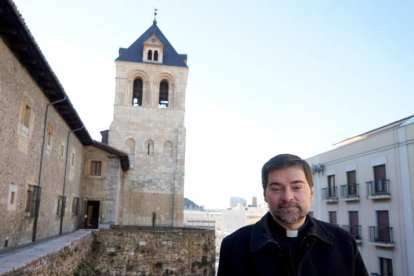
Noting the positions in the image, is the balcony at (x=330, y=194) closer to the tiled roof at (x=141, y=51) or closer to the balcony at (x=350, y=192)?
the balcony at (x=350, y=192)

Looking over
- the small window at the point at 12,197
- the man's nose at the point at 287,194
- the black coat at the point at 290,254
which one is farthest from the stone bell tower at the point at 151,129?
the man's nose at the point at 287,194

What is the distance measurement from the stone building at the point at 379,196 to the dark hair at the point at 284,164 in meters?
15.8

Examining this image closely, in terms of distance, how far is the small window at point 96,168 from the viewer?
21.2 metres

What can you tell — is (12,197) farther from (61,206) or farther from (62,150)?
(61,206)

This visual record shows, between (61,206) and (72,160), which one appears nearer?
(61,206)

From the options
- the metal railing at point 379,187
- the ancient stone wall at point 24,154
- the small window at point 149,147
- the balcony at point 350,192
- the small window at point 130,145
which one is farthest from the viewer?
the small window at point 149,147

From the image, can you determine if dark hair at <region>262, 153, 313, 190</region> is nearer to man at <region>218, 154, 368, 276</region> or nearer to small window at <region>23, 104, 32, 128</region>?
man at <region>218, 154, 368, 276</region>

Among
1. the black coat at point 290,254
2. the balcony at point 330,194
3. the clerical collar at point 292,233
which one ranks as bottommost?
the black coat at point 290,254

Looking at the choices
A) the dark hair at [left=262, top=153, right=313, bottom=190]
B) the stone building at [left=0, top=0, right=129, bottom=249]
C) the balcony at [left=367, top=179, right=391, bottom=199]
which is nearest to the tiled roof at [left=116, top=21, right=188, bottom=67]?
the stone building at [left=0, top=0, right=129, bottom=249]

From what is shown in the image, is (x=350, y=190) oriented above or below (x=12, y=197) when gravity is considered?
above

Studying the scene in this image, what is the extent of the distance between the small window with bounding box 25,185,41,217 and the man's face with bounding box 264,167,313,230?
418 inches

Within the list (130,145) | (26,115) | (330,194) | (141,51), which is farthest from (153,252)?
(141,51)

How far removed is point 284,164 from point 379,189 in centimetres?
1739

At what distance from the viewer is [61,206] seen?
52.5 ft
